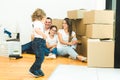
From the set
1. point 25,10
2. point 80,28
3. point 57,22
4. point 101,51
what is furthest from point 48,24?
point 101,51

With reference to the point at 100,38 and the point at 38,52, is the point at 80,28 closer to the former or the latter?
the point at 100,38

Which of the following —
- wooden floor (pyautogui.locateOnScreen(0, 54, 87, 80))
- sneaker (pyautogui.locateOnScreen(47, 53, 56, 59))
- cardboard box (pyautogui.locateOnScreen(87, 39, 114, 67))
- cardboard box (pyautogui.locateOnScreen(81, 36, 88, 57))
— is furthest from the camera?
cardboard box (pyautogui.locateOnScreen(81, 36, 88, 57))

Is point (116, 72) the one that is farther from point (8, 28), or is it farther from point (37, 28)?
point (8, 28)

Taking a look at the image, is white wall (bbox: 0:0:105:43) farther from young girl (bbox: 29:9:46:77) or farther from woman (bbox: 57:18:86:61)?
young girl (bbox: 29:9:46:77)

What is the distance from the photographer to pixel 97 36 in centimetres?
453

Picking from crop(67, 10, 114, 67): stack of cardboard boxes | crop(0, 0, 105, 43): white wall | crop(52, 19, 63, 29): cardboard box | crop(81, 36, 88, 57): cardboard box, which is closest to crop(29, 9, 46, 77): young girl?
crop(67, 10, 114, 67): stack of cardboard boxes

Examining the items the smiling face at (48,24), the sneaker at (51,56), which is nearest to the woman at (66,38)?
the sneaker at (51,56)

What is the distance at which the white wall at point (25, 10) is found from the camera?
6215mm

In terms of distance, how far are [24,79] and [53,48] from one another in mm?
2131

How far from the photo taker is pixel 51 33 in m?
5.46

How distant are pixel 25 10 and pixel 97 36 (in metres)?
2.46

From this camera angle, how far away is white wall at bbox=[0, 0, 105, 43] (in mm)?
6215

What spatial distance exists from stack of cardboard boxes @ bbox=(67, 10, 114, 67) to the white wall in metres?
0.58

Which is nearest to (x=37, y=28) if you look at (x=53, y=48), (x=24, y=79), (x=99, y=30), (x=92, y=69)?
(x=24, y=79)
